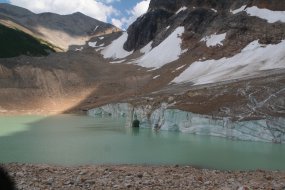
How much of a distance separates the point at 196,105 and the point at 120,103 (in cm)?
3592

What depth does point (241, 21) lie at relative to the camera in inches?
4552

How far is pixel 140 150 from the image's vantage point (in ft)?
147

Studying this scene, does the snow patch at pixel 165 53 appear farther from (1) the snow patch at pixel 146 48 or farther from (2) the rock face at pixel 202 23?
(1) the snow patch at pixel 146 48

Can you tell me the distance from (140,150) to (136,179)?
18.7m

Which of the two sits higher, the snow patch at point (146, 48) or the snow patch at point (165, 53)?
the snow patch at point (146, 48)

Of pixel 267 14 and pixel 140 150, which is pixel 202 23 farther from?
pixel 140 150

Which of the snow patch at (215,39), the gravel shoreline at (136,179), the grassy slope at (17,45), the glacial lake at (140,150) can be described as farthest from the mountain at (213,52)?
the grassy slope at (17,45)

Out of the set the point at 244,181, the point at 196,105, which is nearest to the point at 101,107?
the point at 196,105

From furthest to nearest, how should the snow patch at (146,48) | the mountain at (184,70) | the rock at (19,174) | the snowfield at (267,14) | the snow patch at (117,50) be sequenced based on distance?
the snow patch at (117,50)
the snow patch at (146,48)
the snowfield at (267,14)
the mountain at (184,70)
the rock at (19,174)

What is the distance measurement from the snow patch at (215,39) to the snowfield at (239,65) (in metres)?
8.47

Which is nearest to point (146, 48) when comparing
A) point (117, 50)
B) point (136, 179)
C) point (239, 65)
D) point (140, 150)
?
point (117, 50)

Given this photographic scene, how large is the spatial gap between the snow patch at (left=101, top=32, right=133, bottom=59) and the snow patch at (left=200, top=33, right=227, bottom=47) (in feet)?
185

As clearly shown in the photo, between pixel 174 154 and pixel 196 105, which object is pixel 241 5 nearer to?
pixel 196 105

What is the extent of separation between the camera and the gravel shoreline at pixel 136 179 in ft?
78.4
